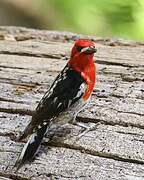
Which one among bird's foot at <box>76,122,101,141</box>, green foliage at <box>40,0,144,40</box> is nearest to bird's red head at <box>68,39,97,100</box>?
bird's foot at <box>76,122,101,141</box>

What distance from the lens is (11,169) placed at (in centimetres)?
255

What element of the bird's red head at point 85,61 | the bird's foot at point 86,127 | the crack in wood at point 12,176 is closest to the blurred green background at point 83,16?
the bird's red head at point 85,61

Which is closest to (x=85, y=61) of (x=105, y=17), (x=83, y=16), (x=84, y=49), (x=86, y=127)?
(x=84, y=49)

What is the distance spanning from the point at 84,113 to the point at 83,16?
2.72 metres

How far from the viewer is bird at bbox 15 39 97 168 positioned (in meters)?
2.71

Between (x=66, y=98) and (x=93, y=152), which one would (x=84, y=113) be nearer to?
(x=66, y=98)

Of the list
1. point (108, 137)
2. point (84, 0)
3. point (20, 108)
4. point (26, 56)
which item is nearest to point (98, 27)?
point (84, 0)

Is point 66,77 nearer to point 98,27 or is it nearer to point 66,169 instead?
point 66,169

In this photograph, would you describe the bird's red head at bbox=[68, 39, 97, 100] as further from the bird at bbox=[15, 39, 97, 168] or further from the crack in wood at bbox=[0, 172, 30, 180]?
the crack in wood at bbox=[0, 172, 30, 180]

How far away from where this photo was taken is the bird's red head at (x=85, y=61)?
9.50 ft

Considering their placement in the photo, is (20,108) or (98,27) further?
(98,27)

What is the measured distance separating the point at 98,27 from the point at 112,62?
2.00 metres

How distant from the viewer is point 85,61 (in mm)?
2941

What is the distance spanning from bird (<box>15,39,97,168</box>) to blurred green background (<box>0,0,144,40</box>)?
729 millimetres
